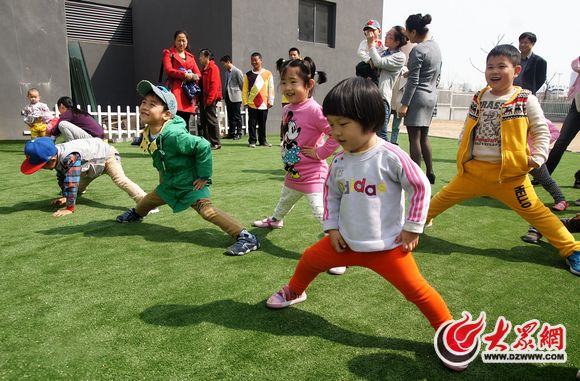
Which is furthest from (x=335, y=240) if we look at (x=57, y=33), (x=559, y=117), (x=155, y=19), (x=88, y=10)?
(x=559, y=117)

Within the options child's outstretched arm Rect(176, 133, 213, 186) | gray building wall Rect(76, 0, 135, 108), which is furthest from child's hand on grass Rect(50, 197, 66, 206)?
gray building wall Rect(76, 0, 135, 108)

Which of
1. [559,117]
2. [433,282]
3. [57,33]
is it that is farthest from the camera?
[559,117]

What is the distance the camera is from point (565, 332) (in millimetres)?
2338

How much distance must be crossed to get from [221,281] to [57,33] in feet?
34.1

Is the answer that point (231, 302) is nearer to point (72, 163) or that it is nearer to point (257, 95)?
point (72, 163)

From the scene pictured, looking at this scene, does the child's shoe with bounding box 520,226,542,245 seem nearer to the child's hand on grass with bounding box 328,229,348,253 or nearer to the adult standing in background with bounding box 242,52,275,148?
the child's hand on grass with bounding box 328,229,348,253

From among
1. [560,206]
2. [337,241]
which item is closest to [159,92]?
[337,241]

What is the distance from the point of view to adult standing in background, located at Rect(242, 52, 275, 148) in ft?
34.1

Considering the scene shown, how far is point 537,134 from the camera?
3211 mm

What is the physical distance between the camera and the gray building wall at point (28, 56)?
33.8 feet

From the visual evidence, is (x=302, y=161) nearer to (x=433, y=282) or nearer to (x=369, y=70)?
(x=433, y=282)

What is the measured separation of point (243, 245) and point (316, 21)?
520 inches

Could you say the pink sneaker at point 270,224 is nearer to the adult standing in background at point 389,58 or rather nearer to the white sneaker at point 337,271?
the white sneaker at point 337,271

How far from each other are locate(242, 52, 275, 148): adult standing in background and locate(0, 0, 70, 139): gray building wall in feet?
15.1
